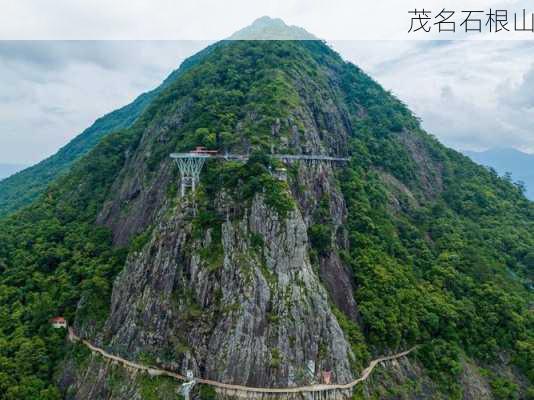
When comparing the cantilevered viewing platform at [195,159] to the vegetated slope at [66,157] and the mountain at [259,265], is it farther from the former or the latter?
the vegetated slope at [66,157]

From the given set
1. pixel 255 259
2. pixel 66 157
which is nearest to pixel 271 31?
pixel 66 157

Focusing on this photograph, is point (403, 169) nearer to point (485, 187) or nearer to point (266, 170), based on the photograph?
point (485, 187)

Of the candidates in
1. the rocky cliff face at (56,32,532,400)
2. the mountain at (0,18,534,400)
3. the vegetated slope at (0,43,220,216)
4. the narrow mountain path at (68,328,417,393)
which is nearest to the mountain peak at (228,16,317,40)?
the vegetated slope at (0,43,220,216)

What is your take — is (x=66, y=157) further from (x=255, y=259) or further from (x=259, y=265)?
(x=259, y=265)

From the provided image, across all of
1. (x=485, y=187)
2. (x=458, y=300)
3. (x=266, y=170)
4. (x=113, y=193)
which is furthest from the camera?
(x=485, y=187)

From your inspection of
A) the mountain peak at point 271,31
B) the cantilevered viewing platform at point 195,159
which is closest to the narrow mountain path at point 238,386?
the cantilevered viewing platform at point 195,159

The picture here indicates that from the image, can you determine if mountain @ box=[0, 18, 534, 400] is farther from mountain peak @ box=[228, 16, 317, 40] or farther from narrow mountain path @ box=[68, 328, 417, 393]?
mountain peak @ box=[228, 16, 317, 40]

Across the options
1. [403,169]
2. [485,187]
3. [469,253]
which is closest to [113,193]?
[403,169]
